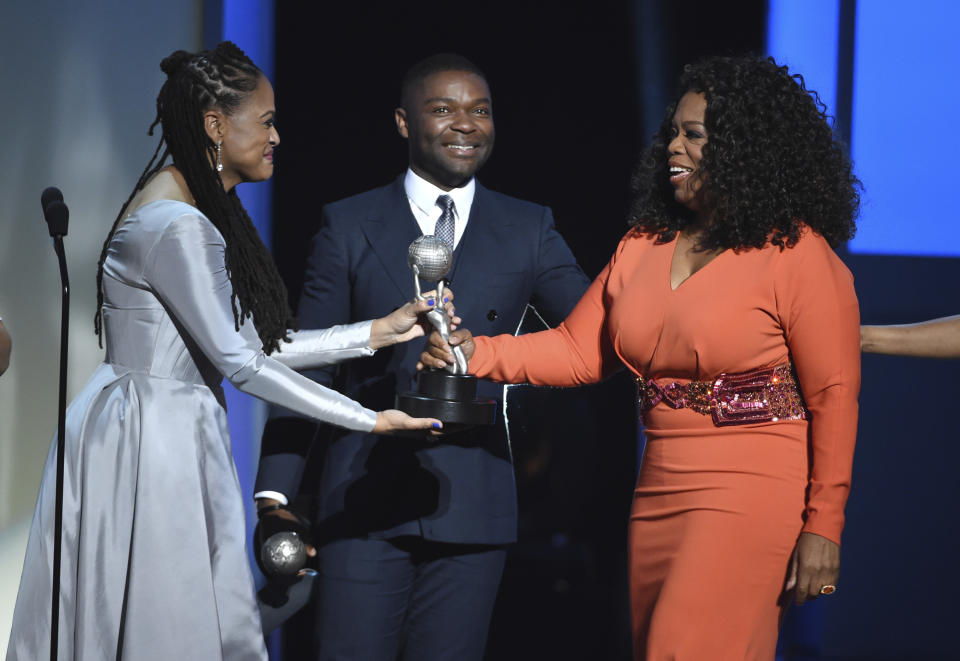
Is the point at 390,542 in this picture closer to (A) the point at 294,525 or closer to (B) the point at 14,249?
(A) the point at 294,525

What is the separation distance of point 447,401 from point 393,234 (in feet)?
1.80

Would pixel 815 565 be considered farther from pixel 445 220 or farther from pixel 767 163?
pixel 445 220

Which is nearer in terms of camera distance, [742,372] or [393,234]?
[742,372]

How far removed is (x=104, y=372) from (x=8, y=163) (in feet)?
4.65

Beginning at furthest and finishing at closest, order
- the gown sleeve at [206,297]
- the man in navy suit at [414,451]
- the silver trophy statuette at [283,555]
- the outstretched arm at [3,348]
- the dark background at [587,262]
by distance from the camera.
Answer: the dark background at [587,262]
the man in navy suit at [414,451]
the silver trophy statuette at [283,555]
the gown sleeve at [206,297]
the outstretched arm at [3,348]

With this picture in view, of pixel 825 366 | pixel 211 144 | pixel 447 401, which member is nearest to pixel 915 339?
pixel 825 366

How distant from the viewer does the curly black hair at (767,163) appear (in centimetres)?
214

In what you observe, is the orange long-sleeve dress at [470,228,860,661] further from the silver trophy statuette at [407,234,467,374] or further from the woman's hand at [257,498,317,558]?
the woman's hand at [257,498,317,558]

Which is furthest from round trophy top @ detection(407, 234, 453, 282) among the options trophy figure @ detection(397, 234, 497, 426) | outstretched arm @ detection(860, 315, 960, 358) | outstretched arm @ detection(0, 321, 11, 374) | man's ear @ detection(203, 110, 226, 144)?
outstretched arm @ detection(860, 315, 960, 358)

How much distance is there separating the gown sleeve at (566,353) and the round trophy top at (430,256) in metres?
0.26

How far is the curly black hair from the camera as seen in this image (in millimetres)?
2143

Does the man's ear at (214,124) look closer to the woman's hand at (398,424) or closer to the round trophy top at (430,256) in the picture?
the round trophy top at (430,256)

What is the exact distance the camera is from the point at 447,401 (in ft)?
7.43

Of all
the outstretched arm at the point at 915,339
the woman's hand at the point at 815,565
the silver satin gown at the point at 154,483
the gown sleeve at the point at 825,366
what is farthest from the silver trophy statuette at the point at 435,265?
the outstretched arm at the point at 915,339
